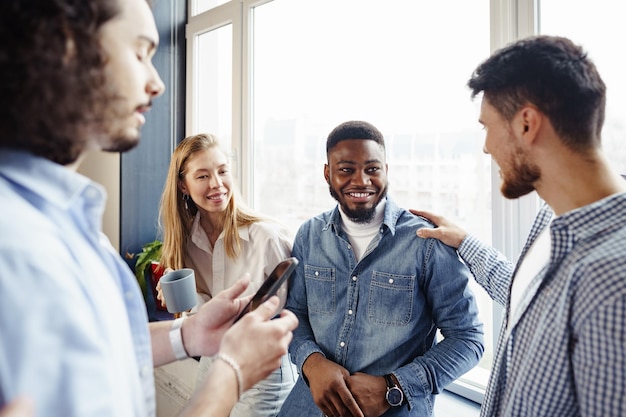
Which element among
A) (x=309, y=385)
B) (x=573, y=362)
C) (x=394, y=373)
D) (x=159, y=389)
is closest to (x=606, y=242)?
(x=573, y=362)

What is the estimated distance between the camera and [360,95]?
2018mm

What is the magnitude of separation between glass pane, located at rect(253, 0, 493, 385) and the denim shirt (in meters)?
0.35

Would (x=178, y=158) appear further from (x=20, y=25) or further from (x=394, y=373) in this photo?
(x=20, y=25)

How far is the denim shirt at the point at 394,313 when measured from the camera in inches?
51.0

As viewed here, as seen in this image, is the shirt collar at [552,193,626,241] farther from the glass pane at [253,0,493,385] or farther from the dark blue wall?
the dark blue wall

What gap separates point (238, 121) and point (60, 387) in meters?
2.21

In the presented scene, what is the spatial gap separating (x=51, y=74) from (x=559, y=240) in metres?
0.86

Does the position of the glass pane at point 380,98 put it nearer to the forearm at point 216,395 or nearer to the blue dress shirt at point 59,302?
the forearm at point 216,395

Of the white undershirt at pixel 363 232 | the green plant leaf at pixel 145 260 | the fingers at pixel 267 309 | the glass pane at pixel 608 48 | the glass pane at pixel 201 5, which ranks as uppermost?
the glass pane at pixel 201 5

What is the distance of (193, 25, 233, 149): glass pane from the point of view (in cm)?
278

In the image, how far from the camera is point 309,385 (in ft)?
4.55

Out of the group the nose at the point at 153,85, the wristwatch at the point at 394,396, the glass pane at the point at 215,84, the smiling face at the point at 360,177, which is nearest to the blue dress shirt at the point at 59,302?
the nose at the point at 153,85

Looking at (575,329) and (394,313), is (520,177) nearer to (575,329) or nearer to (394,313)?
(575,329)

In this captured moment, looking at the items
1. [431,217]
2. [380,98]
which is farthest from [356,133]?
[380,98]
